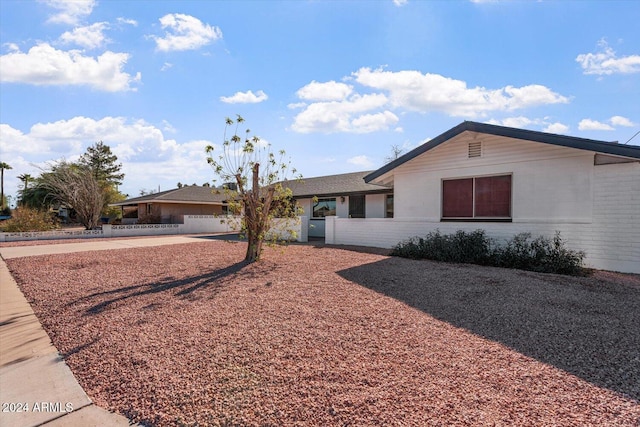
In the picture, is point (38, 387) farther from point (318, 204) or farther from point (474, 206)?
point (318, 204)

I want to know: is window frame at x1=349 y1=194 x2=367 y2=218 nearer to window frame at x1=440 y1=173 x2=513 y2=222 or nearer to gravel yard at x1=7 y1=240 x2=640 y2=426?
window frame at x1=440 y1=173 x2=513 y2=222

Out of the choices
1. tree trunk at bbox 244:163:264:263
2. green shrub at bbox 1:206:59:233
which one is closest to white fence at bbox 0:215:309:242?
green shrub at bbox 1:206:59:233

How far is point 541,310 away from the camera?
16.2ft

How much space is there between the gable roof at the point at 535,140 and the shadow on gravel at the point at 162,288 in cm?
720

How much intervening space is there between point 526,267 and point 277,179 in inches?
269

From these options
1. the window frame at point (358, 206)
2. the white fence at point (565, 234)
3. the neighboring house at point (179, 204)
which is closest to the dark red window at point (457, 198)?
the white fence at point (565, 234)

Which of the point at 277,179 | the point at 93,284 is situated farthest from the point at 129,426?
the point at 277,179

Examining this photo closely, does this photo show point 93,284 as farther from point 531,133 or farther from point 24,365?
point 531,133

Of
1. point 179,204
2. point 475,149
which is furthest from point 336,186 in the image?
point 179,204

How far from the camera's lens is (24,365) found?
12.1 feet

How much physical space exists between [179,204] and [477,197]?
2439cm

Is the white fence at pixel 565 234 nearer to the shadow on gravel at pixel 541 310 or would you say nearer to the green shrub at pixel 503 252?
the green shrub at pixel 503 252

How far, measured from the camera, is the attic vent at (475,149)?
10438mm

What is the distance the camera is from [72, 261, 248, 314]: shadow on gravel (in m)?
5.79
